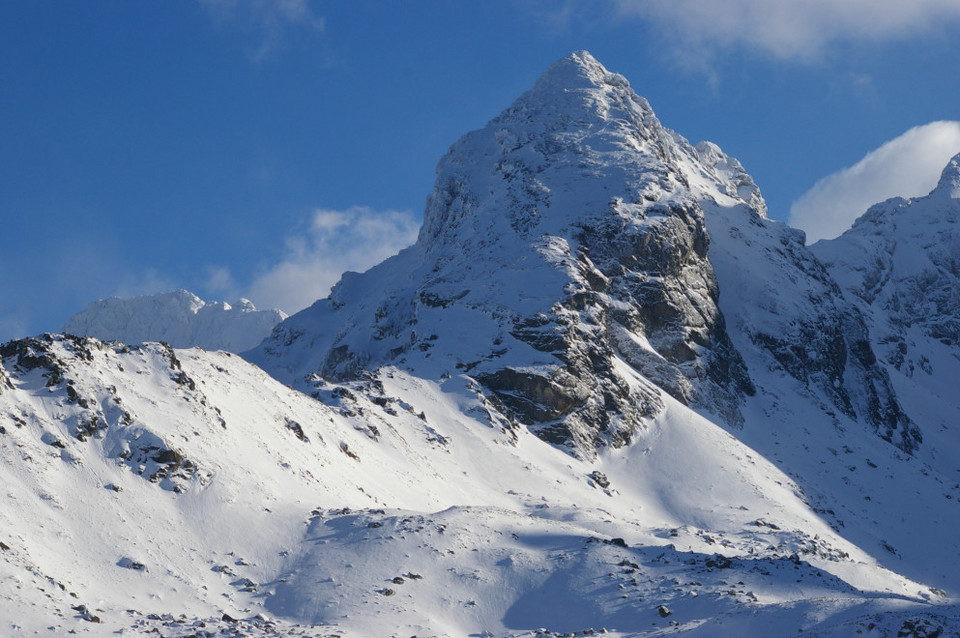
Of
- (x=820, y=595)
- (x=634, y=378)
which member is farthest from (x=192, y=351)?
(x=634, y=378)

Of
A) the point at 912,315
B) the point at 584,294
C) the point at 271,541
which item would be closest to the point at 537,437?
the point at 584,294

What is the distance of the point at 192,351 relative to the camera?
220 feet

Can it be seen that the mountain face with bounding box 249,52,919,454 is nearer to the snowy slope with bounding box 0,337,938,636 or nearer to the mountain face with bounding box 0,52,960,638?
the mountain face with bounding box 0,52,960,638

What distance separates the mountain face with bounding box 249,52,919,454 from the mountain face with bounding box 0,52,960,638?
15.4 inches

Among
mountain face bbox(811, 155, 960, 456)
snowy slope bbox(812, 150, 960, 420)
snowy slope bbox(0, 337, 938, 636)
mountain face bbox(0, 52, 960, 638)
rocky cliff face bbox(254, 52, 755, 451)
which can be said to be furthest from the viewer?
snowy slope bbox(812, 150, 960, 420)

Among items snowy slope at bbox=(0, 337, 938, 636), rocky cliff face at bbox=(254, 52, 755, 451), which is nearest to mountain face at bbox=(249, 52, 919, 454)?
rocky cliff face at bbox=(254, 52, 755, 451)

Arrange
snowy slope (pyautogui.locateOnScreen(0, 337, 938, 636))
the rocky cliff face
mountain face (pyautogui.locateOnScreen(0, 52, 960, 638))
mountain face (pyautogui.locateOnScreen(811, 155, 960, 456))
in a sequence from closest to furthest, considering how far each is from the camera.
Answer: snowy slope (pyautogui.locateOnScreen(0, 337, 938, 636)) → mountain face (pyautogui.locateOnScreen(0, 52, 960, 638)) → the rocky cliff face → mountain face (pyautogui.locateOnScreen(811, 155, 960, 456))

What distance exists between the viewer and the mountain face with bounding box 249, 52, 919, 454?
96750 mm

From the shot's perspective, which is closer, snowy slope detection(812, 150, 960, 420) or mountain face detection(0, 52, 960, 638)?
mountain face detection(0, 52, 960, 638)

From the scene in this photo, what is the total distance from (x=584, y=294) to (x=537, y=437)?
18.6m

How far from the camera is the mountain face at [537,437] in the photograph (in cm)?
4300

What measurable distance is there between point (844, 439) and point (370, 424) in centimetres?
5609

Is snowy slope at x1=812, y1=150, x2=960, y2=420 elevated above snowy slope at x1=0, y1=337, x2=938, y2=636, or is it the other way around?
snowy slope at x1=812, y1=150, x2=960, y2=420

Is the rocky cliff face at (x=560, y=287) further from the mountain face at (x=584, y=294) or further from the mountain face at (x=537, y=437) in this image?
the mountain face at (x=537, y=437)
